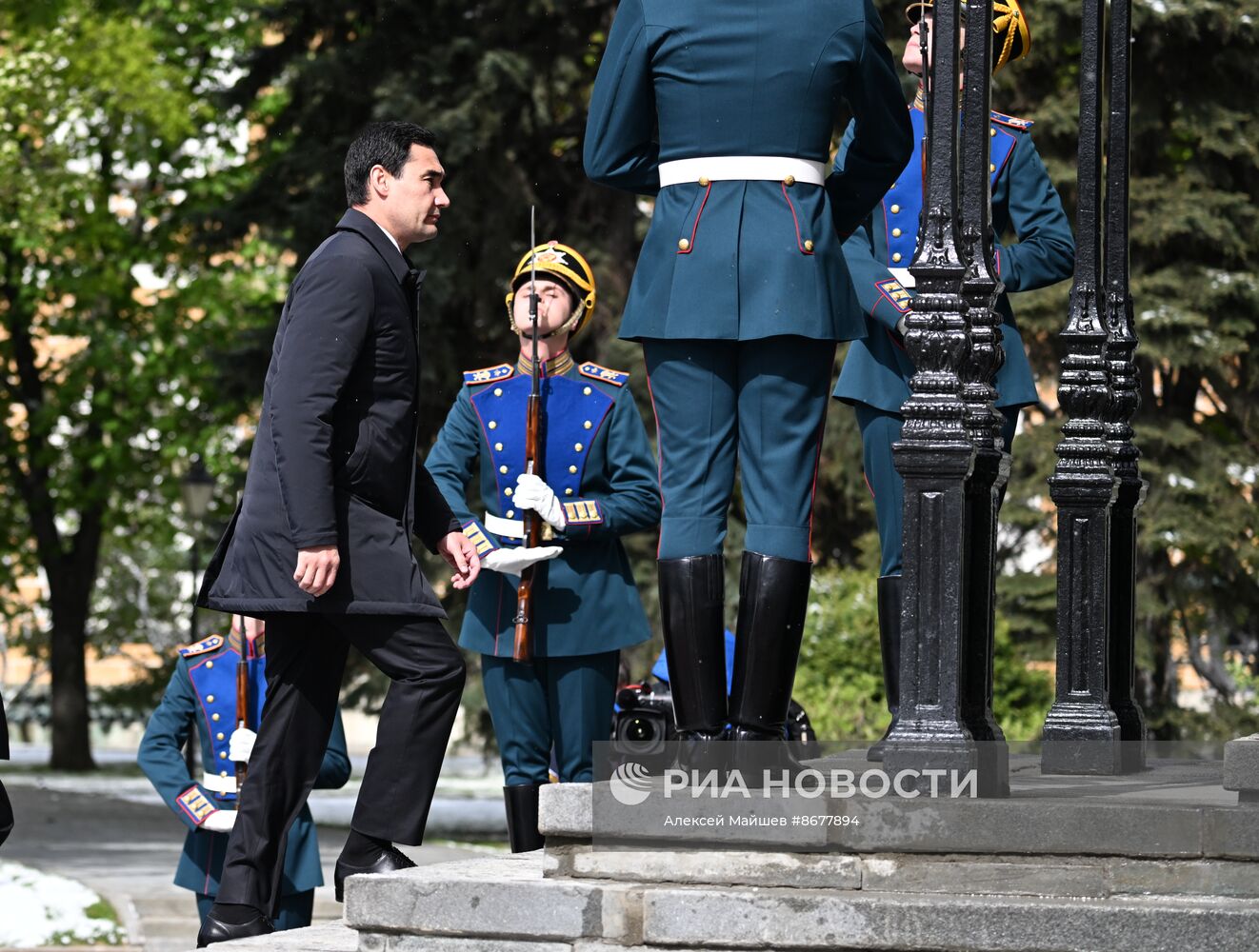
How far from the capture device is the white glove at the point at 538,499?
7.85m

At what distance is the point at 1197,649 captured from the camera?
19781 millimetres

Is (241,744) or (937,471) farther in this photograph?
(241,744)

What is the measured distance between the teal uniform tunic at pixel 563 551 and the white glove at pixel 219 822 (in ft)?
3.37

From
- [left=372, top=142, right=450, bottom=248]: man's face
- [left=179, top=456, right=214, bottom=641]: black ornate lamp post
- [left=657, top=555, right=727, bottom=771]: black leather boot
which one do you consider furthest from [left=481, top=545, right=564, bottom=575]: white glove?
[left=179, top=456, right=214, bottom=641]: black ornate lamp post

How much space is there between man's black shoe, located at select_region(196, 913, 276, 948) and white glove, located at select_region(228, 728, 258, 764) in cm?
191

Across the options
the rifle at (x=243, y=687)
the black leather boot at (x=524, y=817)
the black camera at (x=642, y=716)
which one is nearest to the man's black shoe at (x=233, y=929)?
the black leather boot at (x=524, y=817)

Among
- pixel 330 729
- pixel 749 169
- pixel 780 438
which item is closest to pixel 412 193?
pixel 749 169

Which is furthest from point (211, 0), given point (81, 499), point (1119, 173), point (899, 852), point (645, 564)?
point (899, 852)

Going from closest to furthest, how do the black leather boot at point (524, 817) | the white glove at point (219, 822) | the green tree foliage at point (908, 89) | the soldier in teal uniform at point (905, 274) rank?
the soldier in teal uniform at point (905, 274), the black leather boot at point (524, 817), the white glove at point (219, 822), the green tree foliage at point (908, 89)

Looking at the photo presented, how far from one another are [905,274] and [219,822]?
3044 millimetres

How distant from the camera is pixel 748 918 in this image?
5344mm

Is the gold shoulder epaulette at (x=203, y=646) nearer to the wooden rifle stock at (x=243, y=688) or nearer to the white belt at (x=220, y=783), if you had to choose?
the wooden rifle stock at (x=243, y=688)

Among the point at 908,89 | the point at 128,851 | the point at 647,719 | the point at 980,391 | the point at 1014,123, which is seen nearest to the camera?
the point at 980,391

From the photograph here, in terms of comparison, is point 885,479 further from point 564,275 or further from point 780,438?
point 564,275
